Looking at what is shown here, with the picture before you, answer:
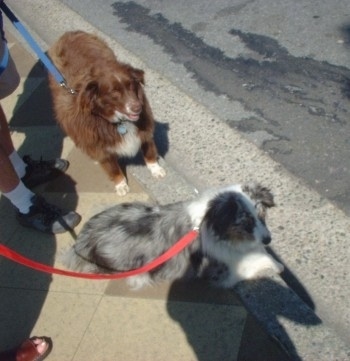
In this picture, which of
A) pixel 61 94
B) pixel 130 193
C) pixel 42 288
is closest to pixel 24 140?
pixel 61 94

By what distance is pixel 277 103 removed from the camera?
15.9 feet

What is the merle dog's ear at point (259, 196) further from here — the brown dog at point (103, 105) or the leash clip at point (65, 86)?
the leash clip at point (65, 86)

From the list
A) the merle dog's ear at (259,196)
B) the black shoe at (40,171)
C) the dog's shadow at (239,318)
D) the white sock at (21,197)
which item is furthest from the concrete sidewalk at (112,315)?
the merle dog's ear at (259,196)

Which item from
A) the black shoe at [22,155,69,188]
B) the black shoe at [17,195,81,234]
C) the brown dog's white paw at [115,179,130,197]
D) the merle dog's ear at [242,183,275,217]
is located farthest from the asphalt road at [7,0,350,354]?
the black shoe at [22,155,69,188]

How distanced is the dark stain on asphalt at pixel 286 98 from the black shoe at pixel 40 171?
1809mm

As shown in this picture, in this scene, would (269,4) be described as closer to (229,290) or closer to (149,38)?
(149,38)

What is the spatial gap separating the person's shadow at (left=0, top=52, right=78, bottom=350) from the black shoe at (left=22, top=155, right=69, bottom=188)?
7 centimetres

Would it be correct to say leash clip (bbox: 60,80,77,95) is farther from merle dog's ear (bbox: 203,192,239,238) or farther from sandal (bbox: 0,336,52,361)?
sandal (bbox: 0,336,52,361)

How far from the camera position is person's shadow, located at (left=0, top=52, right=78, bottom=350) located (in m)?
3.36

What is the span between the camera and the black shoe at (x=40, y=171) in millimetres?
4438

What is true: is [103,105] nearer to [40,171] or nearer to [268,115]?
[40,171]

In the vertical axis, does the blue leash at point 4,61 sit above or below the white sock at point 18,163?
above

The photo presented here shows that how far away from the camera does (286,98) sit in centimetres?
489

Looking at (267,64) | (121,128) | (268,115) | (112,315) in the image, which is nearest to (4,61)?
(121,128)
